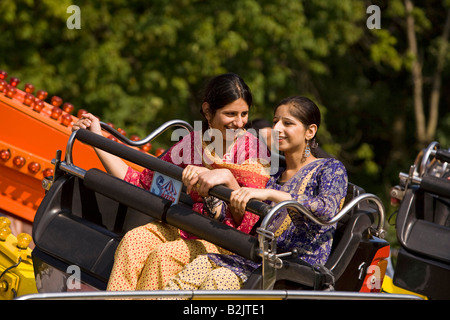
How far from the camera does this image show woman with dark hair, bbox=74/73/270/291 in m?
2.65

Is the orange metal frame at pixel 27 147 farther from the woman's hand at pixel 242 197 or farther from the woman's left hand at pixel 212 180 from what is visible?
the woman's hand at pixel 242 197

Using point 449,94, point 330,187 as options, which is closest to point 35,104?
point 330,187

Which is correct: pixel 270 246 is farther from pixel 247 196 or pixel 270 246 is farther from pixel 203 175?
pixel 203 175

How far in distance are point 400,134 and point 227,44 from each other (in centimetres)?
395

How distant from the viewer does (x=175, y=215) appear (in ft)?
8.84

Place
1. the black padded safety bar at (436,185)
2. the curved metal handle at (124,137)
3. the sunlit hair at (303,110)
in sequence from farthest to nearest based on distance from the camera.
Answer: the black padded safety bar at (436,185) → the curved metal handle at (124,137) → the sunlit hair at (303,110)

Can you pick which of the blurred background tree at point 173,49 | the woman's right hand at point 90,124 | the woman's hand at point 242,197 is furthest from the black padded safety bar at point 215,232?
the blurred background tree at point 173,49

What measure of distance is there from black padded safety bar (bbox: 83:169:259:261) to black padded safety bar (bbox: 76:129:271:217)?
11 centimetres

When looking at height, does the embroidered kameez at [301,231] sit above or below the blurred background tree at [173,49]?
below

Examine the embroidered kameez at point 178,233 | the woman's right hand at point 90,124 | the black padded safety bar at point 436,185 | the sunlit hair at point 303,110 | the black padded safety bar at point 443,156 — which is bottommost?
the embroidered kameez at point 178,233

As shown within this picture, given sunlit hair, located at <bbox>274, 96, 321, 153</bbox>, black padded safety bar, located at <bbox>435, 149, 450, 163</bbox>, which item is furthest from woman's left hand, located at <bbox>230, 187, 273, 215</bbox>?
black padded safety bar, located at <bbox>435, 149, 450, 163</bbox>

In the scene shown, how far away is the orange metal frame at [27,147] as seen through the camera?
384 centimetres

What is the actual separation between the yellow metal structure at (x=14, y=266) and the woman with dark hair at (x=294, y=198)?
84 cm

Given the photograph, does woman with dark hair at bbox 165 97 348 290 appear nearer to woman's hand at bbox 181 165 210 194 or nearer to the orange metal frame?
woman's hand at bbox 181 165 210 194
